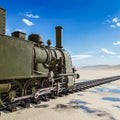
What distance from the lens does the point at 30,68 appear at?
30.1 ft

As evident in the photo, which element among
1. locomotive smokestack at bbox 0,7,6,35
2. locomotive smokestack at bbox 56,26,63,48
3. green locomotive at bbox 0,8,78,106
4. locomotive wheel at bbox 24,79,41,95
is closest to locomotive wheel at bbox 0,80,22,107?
green locomotive at bbox 0,8,78,106

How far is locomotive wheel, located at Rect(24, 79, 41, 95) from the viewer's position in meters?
9.53

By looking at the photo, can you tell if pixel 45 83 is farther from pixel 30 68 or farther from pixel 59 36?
pixel 59 36

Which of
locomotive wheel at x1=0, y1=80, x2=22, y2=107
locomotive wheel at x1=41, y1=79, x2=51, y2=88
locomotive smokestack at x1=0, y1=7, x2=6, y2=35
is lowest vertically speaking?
locomotive wheel at x1=0, y1=80, x2=22, y2=107

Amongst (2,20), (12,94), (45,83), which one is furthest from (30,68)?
(2,20)

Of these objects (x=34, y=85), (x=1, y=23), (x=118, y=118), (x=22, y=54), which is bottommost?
(x=118, y=118)

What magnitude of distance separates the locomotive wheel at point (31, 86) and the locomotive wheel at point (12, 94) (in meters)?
0.42

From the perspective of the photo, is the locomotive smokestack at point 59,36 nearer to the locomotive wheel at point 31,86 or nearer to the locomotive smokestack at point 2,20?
the locomotive wheel at point 31,86

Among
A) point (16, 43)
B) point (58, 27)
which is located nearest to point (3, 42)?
point (16, 43)

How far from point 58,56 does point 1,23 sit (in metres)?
5.12

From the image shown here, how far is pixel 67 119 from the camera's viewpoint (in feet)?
23.7

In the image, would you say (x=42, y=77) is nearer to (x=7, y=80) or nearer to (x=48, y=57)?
(x=48, y=57)

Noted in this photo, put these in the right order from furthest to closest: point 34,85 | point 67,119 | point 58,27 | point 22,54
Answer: point 58,27
point 34,85
point 22,54
point 67,119

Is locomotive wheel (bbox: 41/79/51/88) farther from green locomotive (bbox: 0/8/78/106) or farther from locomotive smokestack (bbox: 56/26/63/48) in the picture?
locomotive smokestack (bbox: 56/26/63/48)
